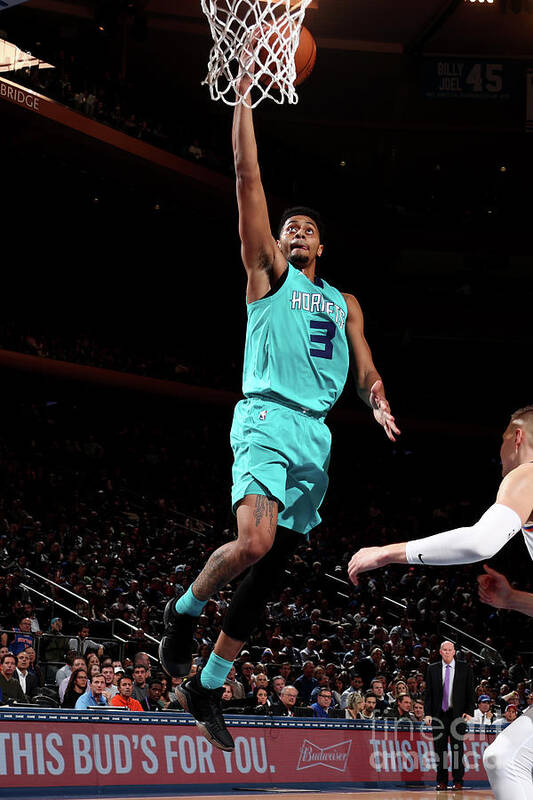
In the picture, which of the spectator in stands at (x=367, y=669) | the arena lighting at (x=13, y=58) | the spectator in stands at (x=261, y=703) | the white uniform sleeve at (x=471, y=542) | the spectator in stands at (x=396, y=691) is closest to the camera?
the white uniform sleeve at (x=471, y=542)

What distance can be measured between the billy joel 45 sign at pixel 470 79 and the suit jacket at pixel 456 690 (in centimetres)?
1764

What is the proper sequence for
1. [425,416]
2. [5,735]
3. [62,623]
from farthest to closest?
[425,416], [62,623], [5,735]

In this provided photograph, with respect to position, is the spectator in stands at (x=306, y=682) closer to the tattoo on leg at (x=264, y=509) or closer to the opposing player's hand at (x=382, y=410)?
the opposing player's hand at (x=382, y=410)

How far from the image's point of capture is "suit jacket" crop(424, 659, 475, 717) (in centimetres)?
1216

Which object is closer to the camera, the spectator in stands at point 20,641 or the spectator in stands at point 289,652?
the spectator in stands at point 20,641

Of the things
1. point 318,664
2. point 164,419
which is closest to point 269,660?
point 318,664

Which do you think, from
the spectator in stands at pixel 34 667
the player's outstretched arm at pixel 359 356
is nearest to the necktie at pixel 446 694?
the spectator in stands at pixel 34 667

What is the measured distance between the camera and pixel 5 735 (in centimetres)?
884

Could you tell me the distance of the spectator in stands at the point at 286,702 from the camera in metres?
11.8

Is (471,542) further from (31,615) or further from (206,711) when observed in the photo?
(31,615)

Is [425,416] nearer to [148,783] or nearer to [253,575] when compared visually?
[148,783]

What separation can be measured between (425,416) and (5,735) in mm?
20367

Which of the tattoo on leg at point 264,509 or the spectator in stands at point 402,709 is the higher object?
the tattoo on leg at point 264,509

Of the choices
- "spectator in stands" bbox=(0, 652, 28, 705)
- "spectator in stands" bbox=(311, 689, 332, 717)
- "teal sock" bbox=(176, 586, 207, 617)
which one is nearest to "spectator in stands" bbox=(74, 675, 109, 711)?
"spectator in stands" bbox=(0, 652, 28, 705)
